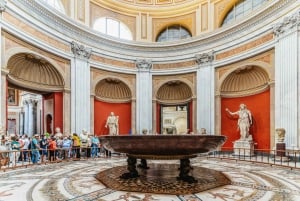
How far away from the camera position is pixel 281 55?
32.6 ft

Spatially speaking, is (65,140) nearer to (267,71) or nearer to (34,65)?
(34,65)

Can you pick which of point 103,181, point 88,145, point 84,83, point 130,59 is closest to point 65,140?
point 88,145

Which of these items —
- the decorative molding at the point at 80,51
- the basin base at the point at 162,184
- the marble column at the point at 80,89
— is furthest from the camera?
the decorative molding at the point at 80,51

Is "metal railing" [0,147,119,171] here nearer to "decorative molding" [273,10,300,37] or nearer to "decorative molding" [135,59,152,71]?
"decorative molding" [135,59,152,71]

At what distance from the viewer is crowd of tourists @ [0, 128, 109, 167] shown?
7885 millimetres

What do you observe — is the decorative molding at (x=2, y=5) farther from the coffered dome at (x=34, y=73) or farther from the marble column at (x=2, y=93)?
the coffered dome at (x=34, y=73)

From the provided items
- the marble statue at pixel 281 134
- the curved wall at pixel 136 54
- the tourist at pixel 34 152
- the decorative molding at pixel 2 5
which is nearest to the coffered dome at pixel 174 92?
the curved wall at pixel 136 54

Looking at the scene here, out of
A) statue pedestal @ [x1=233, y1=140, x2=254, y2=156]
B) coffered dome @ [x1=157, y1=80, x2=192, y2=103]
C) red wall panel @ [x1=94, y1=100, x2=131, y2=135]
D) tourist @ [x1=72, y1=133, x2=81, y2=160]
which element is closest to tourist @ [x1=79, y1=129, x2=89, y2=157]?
tourist @ [x1=72, y1=133, x2=81, y2=160]

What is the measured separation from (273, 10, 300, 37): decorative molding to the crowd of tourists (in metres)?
9.38

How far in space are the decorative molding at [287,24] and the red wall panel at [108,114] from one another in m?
9.27

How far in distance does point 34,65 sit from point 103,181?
28.6 ft

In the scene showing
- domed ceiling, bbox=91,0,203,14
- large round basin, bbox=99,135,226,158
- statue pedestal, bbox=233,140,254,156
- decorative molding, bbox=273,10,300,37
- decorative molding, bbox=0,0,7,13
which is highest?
Result: domed ceiling, bbox=91,0,203,14

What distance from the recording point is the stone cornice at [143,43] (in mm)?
10320

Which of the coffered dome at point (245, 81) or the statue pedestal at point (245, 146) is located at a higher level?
the coffered dome at point (245, 81)
